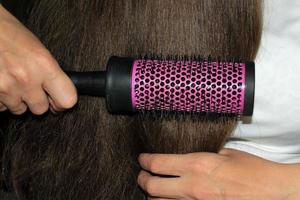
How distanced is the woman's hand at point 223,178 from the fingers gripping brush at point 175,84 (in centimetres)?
12

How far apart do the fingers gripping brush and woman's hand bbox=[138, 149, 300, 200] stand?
122 mm

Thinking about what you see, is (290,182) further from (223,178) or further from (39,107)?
(39,107)

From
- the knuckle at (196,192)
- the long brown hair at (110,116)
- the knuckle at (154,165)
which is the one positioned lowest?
the knuckle at (196,192)

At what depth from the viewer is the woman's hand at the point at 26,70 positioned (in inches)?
27.0

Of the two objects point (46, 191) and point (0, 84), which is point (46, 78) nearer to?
point (0, 84)

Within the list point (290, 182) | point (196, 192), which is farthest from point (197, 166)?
point (290, 182)

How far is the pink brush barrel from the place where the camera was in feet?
2.35

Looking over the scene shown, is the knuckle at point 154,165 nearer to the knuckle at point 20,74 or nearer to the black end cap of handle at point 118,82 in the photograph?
the black end cap of handle at point 118,82

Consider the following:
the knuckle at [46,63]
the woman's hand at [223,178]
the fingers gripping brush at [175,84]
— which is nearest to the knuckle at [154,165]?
the woman's hand at [223,178]

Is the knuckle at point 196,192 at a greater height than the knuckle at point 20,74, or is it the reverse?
the knuckle at point 20,74

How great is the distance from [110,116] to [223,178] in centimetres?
23

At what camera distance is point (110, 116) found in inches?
33.2

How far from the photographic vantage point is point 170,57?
2.54ft

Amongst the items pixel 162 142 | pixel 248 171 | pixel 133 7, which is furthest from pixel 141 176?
pixel 133 7
